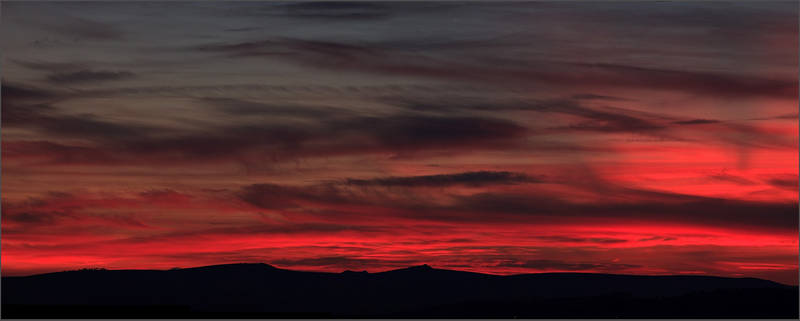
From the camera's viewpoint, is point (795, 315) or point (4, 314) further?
point (795, 315)

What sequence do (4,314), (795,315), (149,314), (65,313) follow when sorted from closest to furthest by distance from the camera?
(4,314) → (65,313) → (149,314) → (795,315)

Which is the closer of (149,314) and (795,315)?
(149,314)

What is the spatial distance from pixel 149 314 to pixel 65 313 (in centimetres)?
1453

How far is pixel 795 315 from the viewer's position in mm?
199125

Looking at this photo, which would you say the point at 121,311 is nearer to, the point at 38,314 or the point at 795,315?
the point at 38,314

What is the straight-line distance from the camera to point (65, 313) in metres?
145

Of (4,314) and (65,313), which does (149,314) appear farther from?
(4,314)

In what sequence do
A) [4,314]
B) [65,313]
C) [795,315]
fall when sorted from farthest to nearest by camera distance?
[795,315], [65,313], [4,314]

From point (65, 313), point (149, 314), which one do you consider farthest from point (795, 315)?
point (65, 313)

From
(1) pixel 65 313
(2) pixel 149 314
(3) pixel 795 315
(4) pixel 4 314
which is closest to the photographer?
(4) pixel 4 314

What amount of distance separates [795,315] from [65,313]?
141m

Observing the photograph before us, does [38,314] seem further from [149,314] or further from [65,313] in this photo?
[149,314]

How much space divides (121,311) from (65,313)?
8.06 m

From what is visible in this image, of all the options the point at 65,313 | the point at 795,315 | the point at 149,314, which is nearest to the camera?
the point at 65,313
